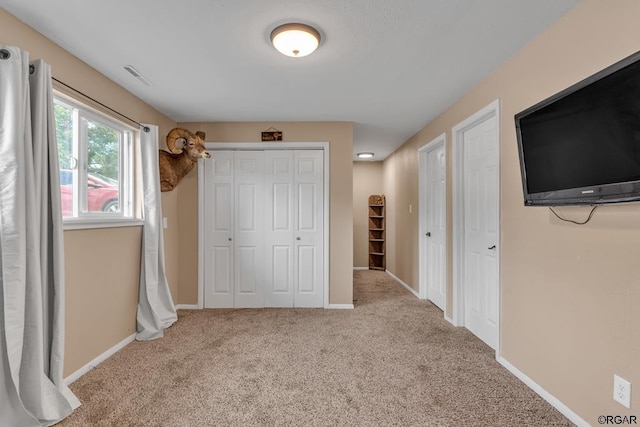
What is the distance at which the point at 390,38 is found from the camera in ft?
6.75

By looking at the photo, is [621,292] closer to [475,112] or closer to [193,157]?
[475,112]

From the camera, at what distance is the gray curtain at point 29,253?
1.69 metres

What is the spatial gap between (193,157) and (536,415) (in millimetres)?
3819

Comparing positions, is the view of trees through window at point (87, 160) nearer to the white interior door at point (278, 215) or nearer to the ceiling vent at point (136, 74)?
the ceiling vent at point (136, 74)

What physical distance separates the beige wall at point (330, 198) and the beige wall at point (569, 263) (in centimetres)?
179

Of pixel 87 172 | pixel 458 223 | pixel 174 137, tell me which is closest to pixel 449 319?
pixel 458 223

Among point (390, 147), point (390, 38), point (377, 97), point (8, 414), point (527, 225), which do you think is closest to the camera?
point (8, 414)

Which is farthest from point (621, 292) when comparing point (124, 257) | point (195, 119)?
point (195, 119)

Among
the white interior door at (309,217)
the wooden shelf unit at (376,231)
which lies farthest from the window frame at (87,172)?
the wooden shelf unit at (376,231)

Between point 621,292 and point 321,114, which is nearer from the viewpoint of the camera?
point 621,292

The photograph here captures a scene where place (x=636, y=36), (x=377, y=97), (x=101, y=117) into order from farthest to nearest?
(x=377, y=97)
(x=101, y=117)
(x=636, y=36)

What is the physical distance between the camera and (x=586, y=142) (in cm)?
155

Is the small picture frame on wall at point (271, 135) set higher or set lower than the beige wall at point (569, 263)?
higher
